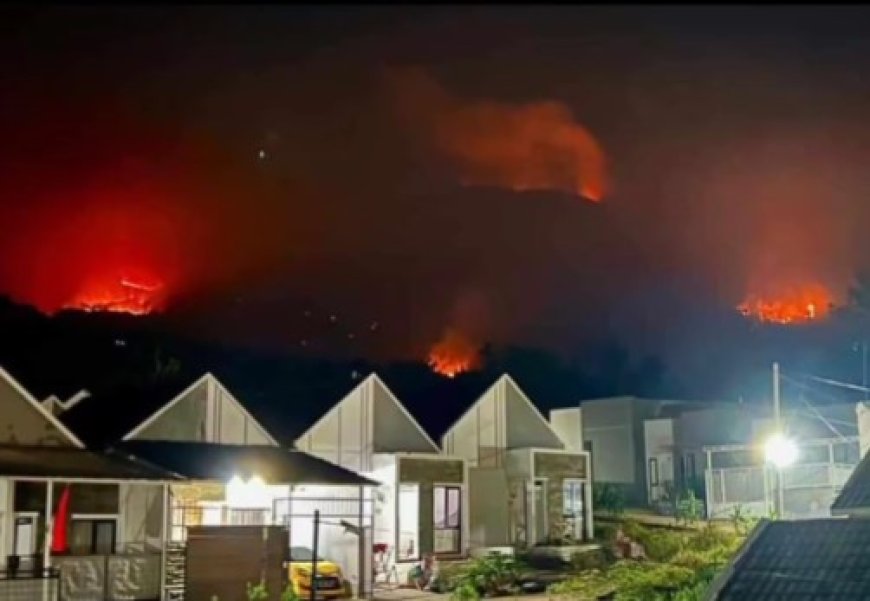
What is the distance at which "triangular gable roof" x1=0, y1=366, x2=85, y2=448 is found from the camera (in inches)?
944

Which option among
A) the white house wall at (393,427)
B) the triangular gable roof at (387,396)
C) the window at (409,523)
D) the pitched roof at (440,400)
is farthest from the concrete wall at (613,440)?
the window at (409,523)

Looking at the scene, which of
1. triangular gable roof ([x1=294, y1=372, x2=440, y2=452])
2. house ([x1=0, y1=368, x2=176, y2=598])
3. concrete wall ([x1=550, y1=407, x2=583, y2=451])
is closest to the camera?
house ([x1=0, y1=368, x2=176, y2=598])

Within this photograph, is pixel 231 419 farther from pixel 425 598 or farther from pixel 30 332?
pixel 30 332

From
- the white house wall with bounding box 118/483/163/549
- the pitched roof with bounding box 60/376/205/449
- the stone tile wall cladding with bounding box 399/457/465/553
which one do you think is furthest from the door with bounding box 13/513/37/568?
the stone tile wall cladding with bounding box 399/457/465/553

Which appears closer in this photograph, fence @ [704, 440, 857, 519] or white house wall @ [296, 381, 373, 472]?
fence @ [704, 440, 857, 519]

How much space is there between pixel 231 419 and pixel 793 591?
1846cm

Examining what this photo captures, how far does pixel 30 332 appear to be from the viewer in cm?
6000

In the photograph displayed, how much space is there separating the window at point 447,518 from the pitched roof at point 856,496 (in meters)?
16.2

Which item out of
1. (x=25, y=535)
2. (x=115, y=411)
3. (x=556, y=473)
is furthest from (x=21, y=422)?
(x=556, y=473)

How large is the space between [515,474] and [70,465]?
15.0 metres

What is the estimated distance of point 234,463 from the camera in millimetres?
26500

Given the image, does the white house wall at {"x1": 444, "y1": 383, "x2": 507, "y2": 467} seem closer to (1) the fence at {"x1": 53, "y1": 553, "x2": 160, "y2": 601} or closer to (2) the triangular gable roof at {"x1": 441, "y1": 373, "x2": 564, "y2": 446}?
(2) the triangular gable roof at {"x1": 441, "y1": 373, "x2": 564, "y2": 446}

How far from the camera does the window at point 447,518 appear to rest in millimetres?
31828

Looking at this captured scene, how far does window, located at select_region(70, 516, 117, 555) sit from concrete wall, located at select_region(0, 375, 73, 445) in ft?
6.09
